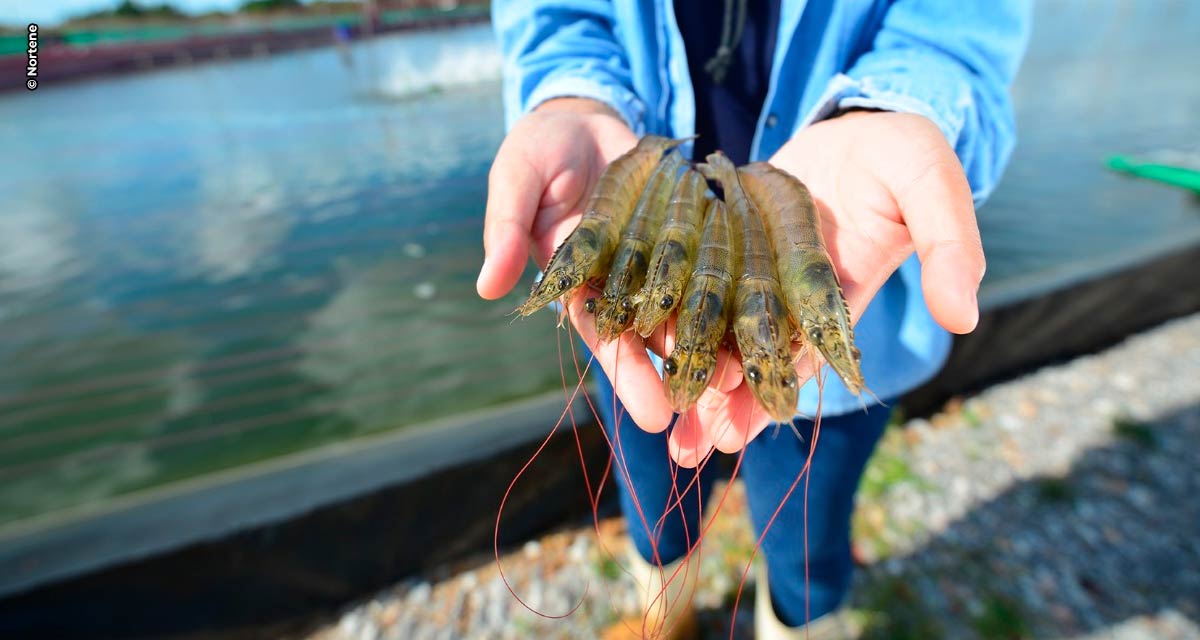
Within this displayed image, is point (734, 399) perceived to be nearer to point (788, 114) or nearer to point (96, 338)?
Answer: point (788, 114)

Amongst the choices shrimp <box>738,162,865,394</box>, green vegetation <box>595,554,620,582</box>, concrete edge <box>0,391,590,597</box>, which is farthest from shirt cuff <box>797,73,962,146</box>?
green vegetation <box>595,554,620,582</box>

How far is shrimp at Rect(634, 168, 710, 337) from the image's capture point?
6.66ft

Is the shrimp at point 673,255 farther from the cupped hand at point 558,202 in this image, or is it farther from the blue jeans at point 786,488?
the blue jeans at point 786,488

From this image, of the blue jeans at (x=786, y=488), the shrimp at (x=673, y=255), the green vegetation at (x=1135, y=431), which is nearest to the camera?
the shrimp at (x=673, y=255)

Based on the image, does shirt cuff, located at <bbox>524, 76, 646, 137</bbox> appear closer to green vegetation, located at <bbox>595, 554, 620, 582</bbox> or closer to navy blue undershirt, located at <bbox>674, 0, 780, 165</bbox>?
navy blue undershirt, located at <bbox>674, 0, 780, 165</bbox>

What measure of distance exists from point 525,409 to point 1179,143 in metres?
14.5

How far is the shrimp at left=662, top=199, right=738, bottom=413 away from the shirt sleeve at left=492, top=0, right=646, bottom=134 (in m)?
0.70

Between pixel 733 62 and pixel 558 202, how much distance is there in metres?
0.94

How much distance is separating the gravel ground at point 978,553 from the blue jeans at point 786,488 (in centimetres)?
86

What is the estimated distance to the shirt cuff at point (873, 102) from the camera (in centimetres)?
189

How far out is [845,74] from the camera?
221 centimetres

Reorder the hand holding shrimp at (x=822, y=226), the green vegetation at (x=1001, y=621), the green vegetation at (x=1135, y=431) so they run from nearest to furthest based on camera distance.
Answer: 1. the hand holding shrimp at (x=822, y=226)
2. the green vegetation at (x=1001, y=621)
3. the green vegetation at (x=1135, y=431)

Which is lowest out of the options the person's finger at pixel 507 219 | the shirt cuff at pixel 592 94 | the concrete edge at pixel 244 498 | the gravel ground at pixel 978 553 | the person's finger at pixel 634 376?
the gravel ground at pixel 978 553

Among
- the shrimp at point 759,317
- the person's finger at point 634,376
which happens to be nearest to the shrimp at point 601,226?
the person's finger at point 634,376
